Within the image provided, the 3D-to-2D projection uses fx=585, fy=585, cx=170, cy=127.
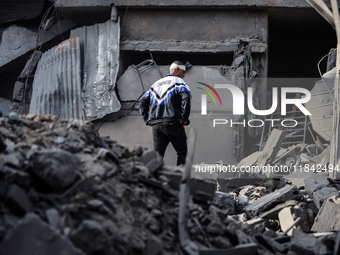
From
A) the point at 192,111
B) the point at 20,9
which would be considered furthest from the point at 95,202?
the point at 20,9

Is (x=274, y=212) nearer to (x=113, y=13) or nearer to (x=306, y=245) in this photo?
(x=306, y=245)

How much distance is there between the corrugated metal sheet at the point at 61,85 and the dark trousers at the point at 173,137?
14.9 ft

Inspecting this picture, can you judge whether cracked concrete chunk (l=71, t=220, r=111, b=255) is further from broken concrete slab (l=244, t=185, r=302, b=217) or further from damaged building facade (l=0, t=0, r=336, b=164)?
damaged building facade (l=0, t=0, r=336, b=164)

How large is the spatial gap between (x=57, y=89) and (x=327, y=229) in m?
7.71

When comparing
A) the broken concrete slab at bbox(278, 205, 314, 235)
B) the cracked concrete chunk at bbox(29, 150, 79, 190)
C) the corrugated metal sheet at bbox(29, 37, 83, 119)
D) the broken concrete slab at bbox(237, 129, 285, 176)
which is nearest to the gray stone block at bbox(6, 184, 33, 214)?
the cracked concrete chunk at bbox(29, 150, 79, 190)

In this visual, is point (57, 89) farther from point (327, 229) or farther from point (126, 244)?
point (126, 244)

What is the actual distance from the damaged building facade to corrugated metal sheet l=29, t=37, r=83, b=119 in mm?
21

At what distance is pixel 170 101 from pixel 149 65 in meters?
4.67

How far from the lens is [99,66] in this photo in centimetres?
1245

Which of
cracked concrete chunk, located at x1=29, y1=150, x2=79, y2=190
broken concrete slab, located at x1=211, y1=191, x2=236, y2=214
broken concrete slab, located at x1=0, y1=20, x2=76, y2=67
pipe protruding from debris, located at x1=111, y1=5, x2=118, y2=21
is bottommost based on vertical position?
broken concrete slab, located at x1=211, y1=191, x2=236, y2=214

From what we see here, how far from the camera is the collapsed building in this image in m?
4.51

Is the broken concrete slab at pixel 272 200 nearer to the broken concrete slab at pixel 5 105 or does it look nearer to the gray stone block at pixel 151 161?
the gray stone block at pixel 151 161

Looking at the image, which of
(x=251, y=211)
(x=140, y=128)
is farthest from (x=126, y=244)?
(x=140, y=128)

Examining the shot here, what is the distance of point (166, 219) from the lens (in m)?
4.40
